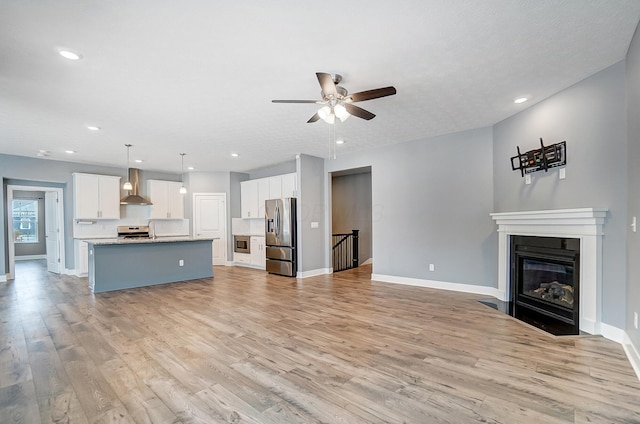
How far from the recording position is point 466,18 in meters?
2.21

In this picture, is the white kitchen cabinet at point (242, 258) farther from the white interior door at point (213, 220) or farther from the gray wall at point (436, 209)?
the gray wall at point (436, 209)

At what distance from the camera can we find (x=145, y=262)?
589 centimetres

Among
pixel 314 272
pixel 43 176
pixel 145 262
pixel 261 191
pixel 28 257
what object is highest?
pixel 43 176

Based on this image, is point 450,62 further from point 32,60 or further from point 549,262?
point 32,60

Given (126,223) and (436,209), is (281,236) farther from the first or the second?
(126,223)

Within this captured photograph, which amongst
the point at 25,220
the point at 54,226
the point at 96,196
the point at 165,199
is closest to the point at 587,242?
the point at 165,199

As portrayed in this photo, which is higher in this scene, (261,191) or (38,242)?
(261,191)

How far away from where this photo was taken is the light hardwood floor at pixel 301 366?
1.91 meters

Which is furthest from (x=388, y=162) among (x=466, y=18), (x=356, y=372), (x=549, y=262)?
(x=356, y=372)

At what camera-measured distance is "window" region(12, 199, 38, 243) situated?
1021 centimetres

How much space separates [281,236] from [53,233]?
19.4 ft

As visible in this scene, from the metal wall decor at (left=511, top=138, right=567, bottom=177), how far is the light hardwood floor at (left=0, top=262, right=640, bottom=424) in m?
2.00

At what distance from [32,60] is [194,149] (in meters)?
3.35

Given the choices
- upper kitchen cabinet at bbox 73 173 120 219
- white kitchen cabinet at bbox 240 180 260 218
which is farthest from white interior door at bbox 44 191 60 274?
white kitchen cabinet at bbox 240 180 260 218
